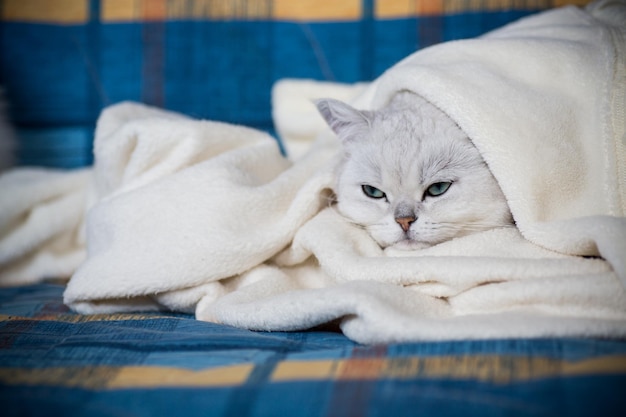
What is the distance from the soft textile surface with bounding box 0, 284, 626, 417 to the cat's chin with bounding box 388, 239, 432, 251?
13.0 inches

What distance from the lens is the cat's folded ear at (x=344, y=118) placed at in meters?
1.34

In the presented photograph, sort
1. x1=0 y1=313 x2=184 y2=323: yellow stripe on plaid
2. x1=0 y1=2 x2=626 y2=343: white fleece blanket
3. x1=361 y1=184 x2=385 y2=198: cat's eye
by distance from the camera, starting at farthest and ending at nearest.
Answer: x1=361 y1=184 x2=385 y2=198: cat's eye, x1=0 y1=313 x2=184 y2=323: yellow stripe on plaid, x1=0 y1=2 x2=626 y2=343: white fleece blanket

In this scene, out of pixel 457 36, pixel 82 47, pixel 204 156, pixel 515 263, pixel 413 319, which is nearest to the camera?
pixel 413 319

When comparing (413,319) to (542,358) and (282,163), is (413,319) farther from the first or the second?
(282,163)

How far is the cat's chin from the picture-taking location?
47.9 inches

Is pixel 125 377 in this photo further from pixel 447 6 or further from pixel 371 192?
pixel 447 6

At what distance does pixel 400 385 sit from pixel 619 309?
41cm

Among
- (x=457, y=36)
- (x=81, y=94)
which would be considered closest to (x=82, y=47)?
(x=81, y=94)

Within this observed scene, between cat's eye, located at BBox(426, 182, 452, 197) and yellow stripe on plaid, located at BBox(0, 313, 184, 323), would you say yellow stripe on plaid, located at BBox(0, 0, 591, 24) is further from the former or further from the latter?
yellow stripe on plaid, located at BBox(0, 313, 184, 323)

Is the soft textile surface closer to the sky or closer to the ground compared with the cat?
closer to the ground

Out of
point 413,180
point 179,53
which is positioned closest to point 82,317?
point 413,180

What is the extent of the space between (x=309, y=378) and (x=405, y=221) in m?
0.49

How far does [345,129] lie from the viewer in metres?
1.39

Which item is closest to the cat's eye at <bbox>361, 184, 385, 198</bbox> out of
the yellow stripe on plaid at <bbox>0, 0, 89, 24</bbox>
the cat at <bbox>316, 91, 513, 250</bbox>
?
the cat at <bbox>316, 91, 513, 250</bbox>
